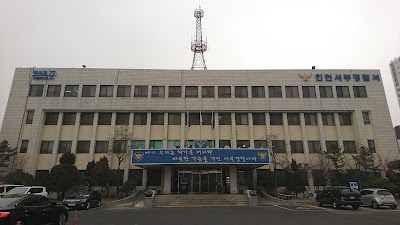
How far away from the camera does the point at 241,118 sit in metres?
38.9

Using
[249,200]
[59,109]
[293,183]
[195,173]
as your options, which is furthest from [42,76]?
[293,183]

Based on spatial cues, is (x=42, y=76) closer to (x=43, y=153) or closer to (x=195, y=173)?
(x=43, y=153)

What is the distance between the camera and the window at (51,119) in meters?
38.0

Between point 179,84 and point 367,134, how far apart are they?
28061mm

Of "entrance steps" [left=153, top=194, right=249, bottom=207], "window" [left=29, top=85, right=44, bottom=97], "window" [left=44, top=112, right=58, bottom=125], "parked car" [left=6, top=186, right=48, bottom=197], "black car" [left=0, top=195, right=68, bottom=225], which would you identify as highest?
"window" [left=29, top=85, right=44, bottom=97]

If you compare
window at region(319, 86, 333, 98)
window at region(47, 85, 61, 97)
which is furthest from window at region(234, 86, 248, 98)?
window at region(47, 85, 61, 97)

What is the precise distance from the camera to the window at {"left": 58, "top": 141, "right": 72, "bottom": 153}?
36.8 metres

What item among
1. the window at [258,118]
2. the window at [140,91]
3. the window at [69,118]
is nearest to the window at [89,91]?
the window at [69,118]

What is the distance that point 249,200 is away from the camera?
90.3 ft

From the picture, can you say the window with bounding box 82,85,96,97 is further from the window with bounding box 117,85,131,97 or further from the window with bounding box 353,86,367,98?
the window with bounding box 353,86,367,98

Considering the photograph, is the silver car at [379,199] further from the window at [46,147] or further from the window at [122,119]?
the window at [46,147]

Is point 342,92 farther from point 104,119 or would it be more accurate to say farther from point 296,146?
point 104,119

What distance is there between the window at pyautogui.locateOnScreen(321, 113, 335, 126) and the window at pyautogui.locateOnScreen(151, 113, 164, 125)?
23.8 meters

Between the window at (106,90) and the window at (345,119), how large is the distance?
3402cm
